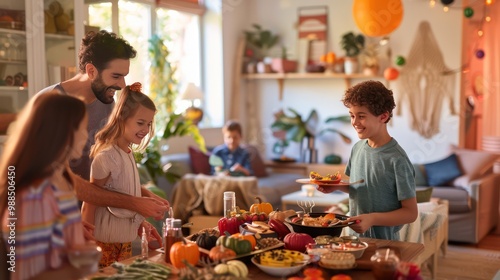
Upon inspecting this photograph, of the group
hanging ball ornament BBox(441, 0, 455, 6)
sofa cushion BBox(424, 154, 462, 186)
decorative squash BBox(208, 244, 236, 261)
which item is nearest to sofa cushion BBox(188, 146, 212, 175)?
sofa cushion BBox(424, 154, 462, 186)

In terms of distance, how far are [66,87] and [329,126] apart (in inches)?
200

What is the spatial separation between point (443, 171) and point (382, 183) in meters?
3.88

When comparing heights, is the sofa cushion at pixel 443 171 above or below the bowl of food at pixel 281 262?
below

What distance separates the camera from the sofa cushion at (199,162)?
6.27m

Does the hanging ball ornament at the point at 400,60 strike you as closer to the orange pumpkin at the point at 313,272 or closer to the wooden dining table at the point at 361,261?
the wooden dining table at the point at 361,261

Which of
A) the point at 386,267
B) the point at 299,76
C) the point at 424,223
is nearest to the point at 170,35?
the point at 299,76

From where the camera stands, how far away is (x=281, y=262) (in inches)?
78.4

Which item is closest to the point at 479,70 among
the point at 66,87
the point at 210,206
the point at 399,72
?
the point at 399,72

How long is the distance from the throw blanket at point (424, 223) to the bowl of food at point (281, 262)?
6.67 feet

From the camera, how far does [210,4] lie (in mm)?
7352

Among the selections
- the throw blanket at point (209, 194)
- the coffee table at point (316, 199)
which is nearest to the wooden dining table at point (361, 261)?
the throw blanket at point (209, 194)

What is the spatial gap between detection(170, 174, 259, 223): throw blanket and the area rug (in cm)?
151

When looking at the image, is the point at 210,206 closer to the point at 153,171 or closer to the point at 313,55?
the point at 153,171

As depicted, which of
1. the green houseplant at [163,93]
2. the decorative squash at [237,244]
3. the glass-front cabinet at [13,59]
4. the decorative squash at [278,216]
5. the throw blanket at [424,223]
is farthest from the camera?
the green houseplant at [163,93]
